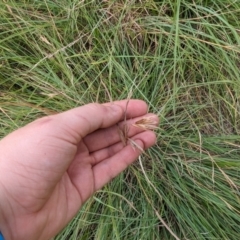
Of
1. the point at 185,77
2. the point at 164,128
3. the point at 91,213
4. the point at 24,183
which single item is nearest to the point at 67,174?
the point at 24,183

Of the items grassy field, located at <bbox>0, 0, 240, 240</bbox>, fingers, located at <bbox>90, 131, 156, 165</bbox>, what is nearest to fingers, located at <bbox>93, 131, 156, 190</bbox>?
fingers, located at <bbox>90, 131, 156, 165</bbox>

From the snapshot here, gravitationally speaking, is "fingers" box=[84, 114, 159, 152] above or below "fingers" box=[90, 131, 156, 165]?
above

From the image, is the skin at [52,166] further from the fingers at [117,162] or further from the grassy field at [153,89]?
the grassy field at [153,89]

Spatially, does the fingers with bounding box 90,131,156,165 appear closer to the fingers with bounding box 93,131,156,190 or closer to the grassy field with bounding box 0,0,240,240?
the fingers with bounding box 93,131,156,190

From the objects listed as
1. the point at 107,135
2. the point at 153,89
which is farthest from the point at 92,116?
the point at 153,89

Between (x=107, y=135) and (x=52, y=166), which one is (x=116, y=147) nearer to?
(x=107, y=135)

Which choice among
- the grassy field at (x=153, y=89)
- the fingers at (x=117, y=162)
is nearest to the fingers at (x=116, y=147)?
the fingers at (x=117, y=162)
